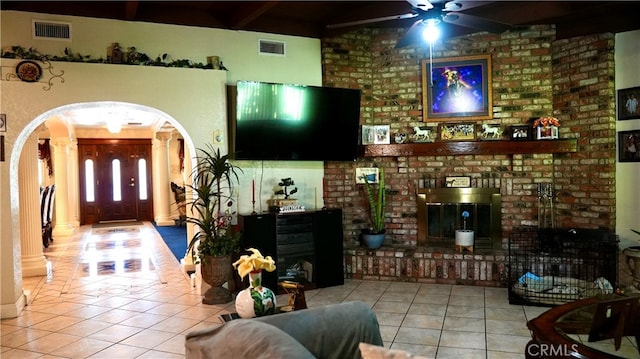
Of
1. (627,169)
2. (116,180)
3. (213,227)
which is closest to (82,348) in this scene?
(213,227)

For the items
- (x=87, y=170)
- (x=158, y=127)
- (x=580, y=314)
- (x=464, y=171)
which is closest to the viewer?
(x=580, y=314)

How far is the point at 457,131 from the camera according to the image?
5.48 meters

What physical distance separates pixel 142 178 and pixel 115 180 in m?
0.70

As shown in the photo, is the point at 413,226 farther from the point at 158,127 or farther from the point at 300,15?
the point at 158,127

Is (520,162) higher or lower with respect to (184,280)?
higher

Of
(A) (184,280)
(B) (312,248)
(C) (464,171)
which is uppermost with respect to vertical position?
(C) (464,171)

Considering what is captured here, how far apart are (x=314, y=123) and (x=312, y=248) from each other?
1.51 m

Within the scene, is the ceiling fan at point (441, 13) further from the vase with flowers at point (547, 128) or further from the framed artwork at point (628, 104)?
the framed artwork at point (628, 104)

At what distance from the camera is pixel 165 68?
190 inches

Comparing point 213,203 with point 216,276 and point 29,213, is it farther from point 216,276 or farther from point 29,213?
point 29,213

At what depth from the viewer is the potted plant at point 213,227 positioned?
4660 millimetres

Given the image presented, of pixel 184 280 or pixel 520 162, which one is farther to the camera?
pixel 184 280

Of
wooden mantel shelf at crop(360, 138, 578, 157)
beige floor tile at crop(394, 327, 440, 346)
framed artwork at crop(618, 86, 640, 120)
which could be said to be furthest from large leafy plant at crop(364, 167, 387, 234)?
framed artwork at crop(618, 86, 640, 120)

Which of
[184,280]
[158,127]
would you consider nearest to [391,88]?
[184,280]
